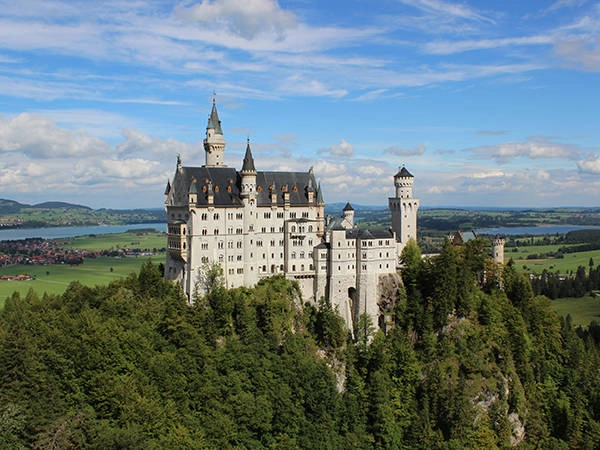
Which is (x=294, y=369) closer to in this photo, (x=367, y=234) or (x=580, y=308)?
(x=367, y=234)

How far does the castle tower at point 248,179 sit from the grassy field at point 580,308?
303 feet

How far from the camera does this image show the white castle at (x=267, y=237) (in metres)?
80.4

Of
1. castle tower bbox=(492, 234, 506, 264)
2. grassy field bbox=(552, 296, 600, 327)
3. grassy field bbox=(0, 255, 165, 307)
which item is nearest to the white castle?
castle tower bbox=(492, 234, 506, 264)

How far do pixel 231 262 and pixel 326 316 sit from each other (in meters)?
15.2

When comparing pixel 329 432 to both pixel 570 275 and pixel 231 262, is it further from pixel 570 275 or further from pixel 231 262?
pixel 570 275

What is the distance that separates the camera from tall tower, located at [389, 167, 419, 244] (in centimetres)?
9238

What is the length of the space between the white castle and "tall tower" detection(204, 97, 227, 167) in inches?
5.9

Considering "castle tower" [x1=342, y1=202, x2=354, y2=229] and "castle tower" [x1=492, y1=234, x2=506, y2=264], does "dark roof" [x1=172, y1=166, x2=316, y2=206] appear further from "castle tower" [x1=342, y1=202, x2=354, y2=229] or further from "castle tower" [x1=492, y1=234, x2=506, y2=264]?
"castle tower" [x1=492, y1=234, x2=506, y2=264]

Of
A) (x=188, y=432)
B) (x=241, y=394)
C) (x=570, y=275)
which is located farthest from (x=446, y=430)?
(x=570, y=275)

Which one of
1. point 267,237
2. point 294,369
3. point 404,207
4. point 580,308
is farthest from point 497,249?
point 580,308

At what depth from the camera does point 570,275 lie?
630ft

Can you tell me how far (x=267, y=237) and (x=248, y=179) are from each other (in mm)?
8947

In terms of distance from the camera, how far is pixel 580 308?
151 meters

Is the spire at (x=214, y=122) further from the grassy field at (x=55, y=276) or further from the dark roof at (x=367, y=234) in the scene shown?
the grassy field at (x=55, y=276)
